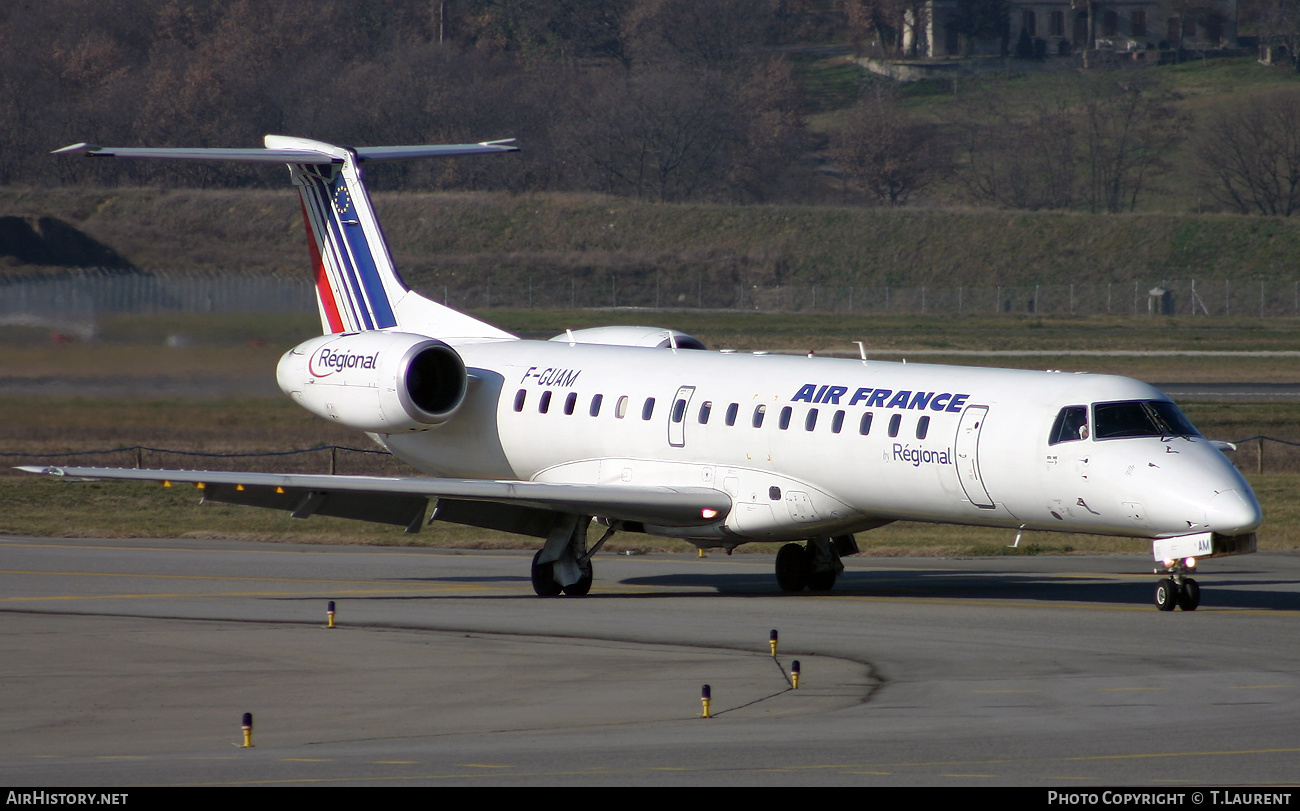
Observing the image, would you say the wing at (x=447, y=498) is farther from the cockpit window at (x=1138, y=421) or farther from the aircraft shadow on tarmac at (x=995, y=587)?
the cockpit window at (x=1138, y=421)

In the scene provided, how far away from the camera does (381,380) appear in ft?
78.4

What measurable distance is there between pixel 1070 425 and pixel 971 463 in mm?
1239

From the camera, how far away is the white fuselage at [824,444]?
18.8 meters

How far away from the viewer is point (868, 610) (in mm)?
20453

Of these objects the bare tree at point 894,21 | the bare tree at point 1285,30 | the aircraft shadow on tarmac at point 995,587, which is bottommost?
the aircraft shadow on tarmac at point 995,587

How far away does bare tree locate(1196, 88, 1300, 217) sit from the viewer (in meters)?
123

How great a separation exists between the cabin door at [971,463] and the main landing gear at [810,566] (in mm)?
3181

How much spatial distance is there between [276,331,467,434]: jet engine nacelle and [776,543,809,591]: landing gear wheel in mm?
5454

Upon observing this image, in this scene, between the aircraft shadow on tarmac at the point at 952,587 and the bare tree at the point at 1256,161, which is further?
the bare tree at the point at 1256,161

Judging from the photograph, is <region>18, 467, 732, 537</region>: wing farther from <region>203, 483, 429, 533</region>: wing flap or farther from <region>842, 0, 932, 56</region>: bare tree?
<region>842, 0, 932, 56</region>: bare tree

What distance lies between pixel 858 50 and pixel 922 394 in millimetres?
147750

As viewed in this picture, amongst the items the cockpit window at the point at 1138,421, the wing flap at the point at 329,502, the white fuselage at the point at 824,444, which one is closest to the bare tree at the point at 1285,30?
the white fuselage at the point at 824,444

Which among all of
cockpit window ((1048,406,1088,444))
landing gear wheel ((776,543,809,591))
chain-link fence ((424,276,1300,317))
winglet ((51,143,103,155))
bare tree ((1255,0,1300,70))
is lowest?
landing gear wheel ((776,543,809,591))

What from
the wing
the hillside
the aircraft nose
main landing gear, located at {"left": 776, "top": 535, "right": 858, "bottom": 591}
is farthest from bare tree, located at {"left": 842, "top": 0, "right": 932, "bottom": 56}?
the aircraft nose
